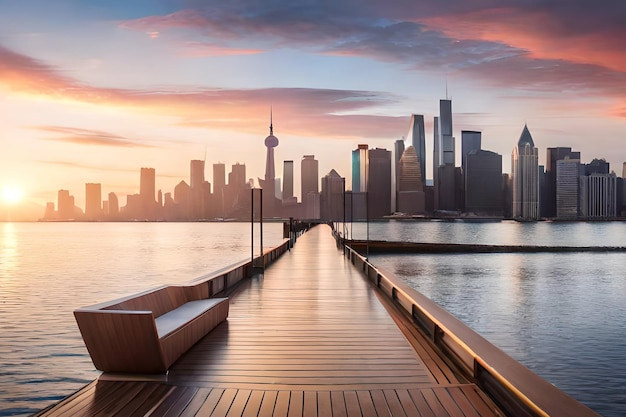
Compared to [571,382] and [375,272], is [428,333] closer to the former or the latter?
[375,272]

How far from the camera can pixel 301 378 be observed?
5520mm

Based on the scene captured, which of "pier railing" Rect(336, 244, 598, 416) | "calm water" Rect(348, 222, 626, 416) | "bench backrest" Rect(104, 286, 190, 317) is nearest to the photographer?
"pier railing" Rect(336, 244, 598, 416)

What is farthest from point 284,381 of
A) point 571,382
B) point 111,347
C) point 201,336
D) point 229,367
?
point 571,382

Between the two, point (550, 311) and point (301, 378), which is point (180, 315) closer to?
point (301, 378)

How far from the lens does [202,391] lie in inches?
197

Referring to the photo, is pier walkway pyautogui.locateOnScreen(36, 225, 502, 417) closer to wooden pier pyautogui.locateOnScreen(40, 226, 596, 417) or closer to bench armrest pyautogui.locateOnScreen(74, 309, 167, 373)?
wooden pier pyautogui.locateOnScreen(40, 226, 596, 417)

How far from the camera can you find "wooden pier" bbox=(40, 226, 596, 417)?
4.56m

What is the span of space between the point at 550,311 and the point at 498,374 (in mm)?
23897

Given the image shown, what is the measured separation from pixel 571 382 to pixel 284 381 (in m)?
10.6

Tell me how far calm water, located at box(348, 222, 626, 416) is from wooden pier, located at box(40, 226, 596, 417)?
21.4 ft

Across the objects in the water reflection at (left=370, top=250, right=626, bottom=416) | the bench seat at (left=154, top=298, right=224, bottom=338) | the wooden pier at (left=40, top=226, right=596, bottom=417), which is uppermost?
the bench seat at (left=154, top=298, right=224, bottom=338)

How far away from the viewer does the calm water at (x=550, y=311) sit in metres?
14.1

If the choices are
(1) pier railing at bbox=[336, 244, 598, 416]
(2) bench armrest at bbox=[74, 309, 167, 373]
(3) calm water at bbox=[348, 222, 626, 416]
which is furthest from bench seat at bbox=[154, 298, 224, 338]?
(3) calm water at bbox=[348, 222, 626, 416]

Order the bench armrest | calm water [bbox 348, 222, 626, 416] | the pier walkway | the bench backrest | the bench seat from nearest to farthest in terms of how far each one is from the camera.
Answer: the pier walkway → the bench armrest → the bench backrest → the bench seat → calm water [bbox 348, 222, 626, 416]
